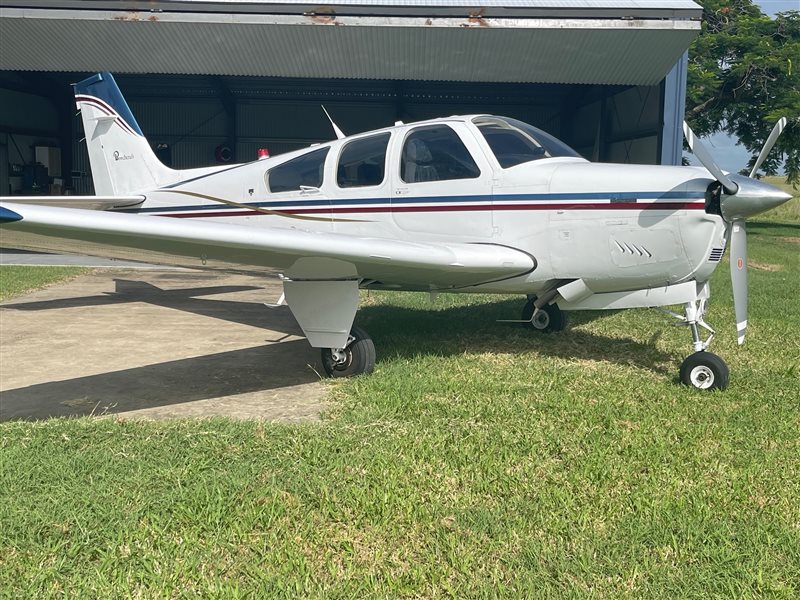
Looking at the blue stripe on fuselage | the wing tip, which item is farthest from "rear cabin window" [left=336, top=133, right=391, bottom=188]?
the wing tip

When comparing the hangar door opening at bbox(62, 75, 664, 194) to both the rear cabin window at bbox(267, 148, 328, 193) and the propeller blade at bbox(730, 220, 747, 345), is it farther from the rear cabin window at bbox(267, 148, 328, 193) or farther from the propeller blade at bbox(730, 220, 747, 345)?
the propeller blade at bbox(730, 220, 747, 345)

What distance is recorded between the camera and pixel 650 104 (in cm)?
2044

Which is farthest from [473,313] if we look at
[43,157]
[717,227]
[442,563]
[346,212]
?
[43,157]

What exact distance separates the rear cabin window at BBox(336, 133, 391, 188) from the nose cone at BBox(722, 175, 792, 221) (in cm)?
296

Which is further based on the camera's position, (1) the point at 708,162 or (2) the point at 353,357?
(2) the point at 353,357

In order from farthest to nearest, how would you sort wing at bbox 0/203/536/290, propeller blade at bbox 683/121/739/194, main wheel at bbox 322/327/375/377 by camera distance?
main wheel at bbox 322/327/375/377 < propeller blade at bbox 683/121/739/194 < wing at bbox 0/203/536/290

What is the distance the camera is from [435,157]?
5.95 metres

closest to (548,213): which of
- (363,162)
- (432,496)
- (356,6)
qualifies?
(363,162)

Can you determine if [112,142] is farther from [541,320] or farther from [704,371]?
[704,371]

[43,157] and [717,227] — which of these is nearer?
[717,227]

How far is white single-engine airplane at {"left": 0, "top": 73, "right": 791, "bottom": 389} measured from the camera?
458 cm

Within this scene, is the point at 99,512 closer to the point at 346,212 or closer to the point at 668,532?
the point at 668,532

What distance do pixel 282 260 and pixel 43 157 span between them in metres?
29.6

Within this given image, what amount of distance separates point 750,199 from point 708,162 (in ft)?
1.39
